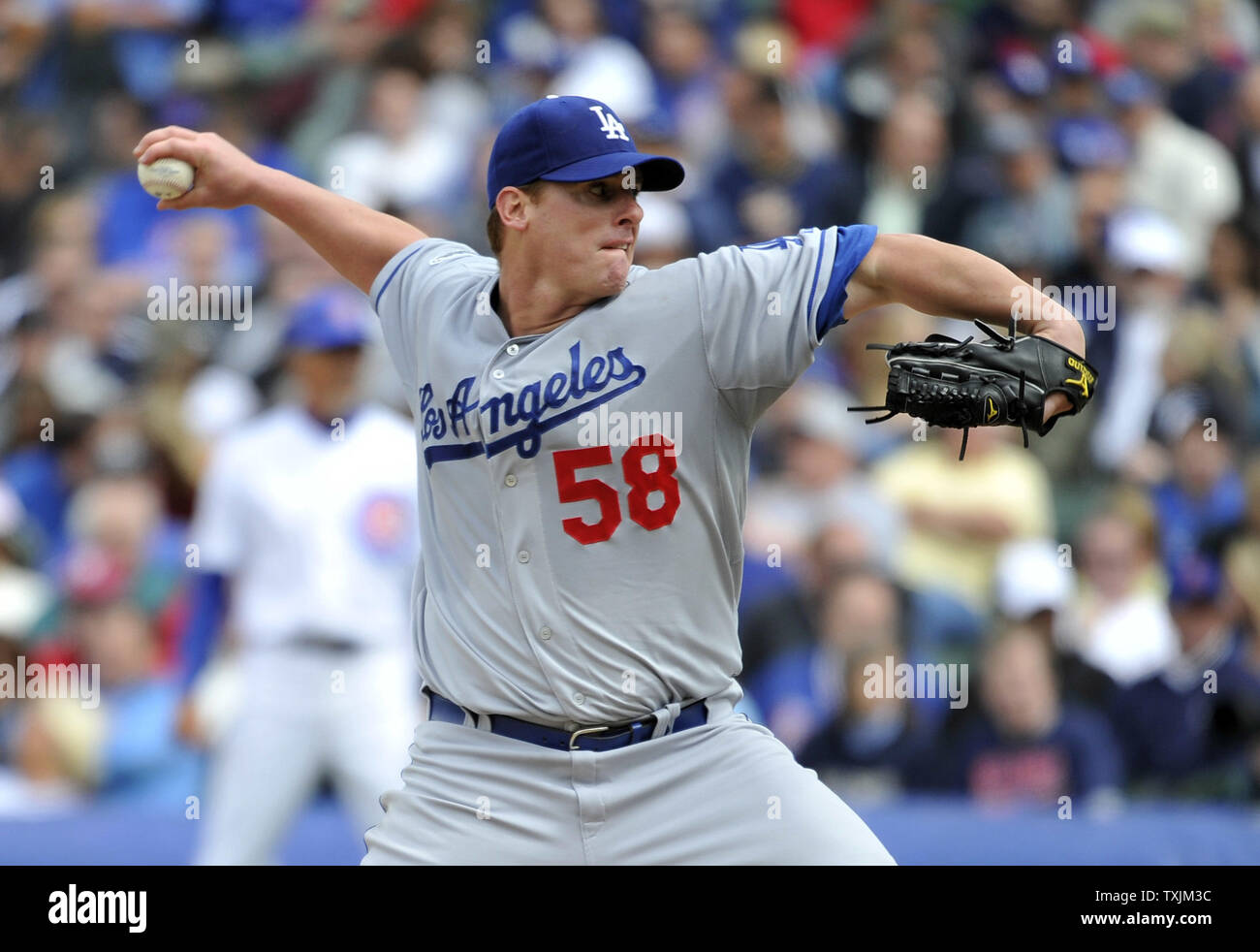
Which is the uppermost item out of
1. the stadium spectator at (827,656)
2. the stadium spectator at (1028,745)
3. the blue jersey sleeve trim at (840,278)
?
the blue jersey sleeve trim at (840,278)

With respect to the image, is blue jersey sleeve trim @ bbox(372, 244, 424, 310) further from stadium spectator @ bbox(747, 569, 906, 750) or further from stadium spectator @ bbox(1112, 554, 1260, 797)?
stadium spectator @ bbox(1112, 554, 1260, 797)

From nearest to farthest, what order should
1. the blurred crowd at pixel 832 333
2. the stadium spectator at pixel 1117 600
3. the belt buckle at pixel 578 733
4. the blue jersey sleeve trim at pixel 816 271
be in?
the blue jersey sleeve trim at pixel 816 271
the belt buckle at pixel 578 733
the blurred crowd at pixel 832 333
the stadium spectator at pixel 1117 600

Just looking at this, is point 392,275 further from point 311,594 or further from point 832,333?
point 832,333

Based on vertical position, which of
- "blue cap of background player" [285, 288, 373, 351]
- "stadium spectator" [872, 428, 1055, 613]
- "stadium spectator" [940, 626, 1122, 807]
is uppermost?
"blue cap of background player" [285, 288, 373, 351]

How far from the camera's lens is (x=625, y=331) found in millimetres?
3326

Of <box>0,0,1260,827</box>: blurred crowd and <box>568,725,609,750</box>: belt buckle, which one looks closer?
<box>568,725,609,750</box>: belt buckle

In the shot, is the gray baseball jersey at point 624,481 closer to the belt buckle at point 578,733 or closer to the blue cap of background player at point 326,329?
the belt buckle at point 578,733

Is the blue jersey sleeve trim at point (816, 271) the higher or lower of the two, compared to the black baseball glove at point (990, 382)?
higher

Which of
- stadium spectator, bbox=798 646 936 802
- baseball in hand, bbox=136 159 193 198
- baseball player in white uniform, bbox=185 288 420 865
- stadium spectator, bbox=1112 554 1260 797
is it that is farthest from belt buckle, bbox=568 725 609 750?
stadium spectator, bbox=1112 554 1260 797

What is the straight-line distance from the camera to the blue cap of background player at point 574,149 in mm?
3348

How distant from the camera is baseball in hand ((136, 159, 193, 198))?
3598 mm

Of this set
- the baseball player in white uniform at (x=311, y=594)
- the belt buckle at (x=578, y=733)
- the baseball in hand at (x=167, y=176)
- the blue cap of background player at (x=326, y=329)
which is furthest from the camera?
the blue cap of background player at (x=326, y=329)

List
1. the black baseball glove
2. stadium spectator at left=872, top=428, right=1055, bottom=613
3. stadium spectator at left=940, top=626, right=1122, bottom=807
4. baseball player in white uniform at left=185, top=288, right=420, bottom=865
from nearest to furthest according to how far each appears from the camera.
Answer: the black baseball glove, baseball player in white uniform at left=185, top=288, right=420, bottom=865, stadium spectator at left=940, top=626, right=1122, bottom=807, stadium spectator at left=872, top=428, right=1055, bottom=613

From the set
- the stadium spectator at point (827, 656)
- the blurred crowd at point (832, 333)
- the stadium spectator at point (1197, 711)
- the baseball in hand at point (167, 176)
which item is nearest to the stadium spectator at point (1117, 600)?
the blurred crowd at point (832, 333)
